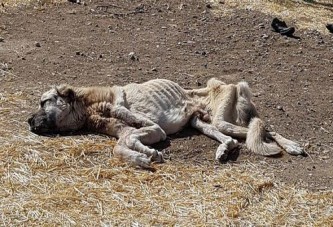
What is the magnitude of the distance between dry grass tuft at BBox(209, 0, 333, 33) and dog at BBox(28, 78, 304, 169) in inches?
174

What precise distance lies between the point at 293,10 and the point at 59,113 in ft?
21.2

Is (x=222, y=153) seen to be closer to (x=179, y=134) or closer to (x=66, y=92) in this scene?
(x=179, y=134)

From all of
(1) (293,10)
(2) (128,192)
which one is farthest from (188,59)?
(2) (128,192)

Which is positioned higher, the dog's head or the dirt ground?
the dog's head

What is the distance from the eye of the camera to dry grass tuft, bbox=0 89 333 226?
17.7 feet

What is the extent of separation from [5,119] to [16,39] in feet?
9.81

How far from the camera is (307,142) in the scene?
23.4 ft

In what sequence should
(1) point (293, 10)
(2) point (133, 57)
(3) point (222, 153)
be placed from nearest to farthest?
(3) point (222, 153), (2) point (133, 57), (1) point (293, 10)

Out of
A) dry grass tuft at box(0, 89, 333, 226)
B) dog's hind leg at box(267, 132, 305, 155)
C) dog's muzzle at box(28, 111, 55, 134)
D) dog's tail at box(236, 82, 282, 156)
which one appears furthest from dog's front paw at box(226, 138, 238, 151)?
dog's muzzle at box(28, 111, 55, 134)

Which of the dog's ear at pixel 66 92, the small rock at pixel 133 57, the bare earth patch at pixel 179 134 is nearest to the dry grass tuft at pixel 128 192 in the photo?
the bare earth patch at pixel 179 134

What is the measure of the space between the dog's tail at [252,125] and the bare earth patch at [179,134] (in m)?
0.13

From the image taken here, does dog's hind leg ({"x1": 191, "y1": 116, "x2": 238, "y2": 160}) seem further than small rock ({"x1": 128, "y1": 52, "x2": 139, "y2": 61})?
No

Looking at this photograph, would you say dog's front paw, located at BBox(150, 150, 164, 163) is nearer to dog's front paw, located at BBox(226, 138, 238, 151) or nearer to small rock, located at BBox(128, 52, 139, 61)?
dog's front paw, located at BBox(226, 138, 238, 151)

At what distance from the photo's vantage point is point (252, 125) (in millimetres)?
7102
